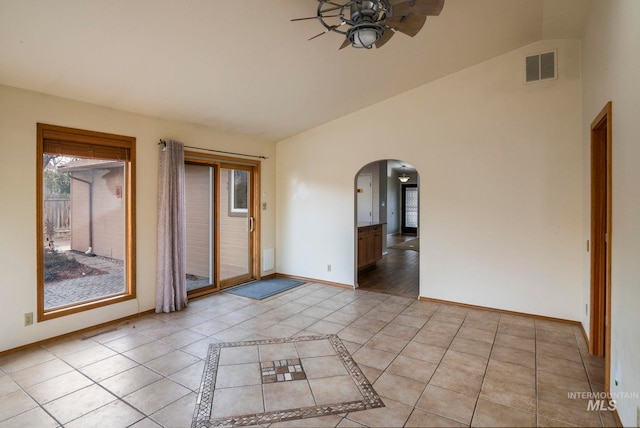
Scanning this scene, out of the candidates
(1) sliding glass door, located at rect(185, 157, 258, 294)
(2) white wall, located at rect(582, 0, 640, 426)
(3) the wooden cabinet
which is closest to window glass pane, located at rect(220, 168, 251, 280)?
(1) sliding glass door, located at rect(185, 157, 258, 294)

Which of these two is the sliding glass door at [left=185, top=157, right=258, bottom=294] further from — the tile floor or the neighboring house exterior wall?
the neighboring house exterior wall

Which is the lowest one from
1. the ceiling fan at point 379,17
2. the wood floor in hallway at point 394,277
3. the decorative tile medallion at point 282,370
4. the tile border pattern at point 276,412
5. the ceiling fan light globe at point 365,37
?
the tile border pattern at point 276,412

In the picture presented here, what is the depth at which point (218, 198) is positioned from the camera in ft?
17.3

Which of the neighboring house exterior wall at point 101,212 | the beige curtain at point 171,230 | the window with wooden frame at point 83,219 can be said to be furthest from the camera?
the beige curtain at point 171,230

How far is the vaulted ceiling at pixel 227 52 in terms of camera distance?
2539mm

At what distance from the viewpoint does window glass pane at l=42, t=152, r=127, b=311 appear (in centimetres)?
348

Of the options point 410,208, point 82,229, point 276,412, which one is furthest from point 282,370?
point 410,208

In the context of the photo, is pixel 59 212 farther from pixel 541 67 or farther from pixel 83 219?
pixel 541 67

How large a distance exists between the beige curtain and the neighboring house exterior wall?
0.45 m

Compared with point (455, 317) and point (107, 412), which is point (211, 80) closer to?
point (107, 412)

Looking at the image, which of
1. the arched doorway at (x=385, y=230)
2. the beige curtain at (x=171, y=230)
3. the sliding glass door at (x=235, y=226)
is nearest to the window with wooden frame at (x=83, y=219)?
the beige curtain at (x=171, y=230)

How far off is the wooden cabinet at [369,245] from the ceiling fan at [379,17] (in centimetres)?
395

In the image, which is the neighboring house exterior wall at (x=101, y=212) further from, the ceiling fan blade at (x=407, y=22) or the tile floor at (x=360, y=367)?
the ceiling fan blade at (x=407, y=22)

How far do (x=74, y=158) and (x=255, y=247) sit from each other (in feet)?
10.00
